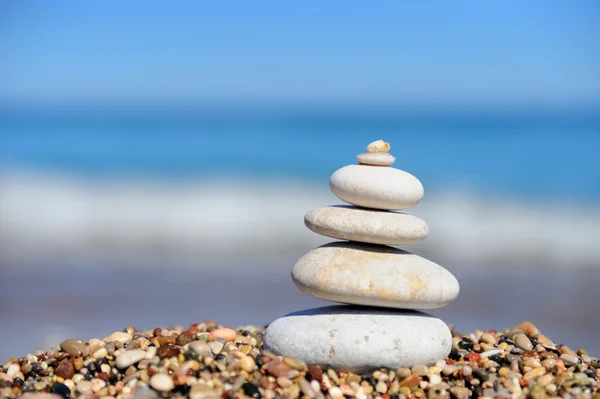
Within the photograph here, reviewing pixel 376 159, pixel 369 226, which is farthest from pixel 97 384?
pixel 376 159

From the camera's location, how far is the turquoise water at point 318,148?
2214 centimetres

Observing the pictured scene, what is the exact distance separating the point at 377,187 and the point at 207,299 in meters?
5.08

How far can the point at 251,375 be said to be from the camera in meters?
5.64

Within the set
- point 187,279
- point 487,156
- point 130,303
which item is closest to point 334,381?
point 130,303

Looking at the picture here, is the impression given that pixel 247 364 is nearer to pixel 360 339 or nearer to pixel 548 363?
pixel 360 339

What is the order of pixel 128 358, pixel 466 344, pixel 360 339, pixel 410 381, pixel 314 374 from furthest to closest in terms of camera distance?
pixel 466 344
pixel 128 358
pixel 360 339
pixel 410 381
pixel 314 374

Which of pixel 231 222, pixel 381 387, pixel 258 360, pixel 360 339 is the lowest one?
pixel 381 387

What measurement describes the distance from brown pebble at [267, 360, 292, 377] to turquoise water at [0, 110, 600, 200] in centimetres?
1438

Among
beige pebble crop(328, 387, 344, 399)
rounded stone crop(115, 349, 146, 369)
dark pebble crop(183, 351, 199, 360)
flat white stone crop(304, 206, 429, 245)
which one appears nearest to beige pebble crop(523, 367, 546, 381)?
flat white stone crop(304, 206, 429, 245)

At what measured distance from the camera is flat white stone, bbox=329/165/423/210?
617 centimetres

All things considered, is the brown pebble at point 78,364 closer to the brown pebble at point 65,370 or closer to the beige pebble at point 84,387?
the brown pebble at point 65,370

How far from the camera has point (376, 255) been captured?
6277 millimetres

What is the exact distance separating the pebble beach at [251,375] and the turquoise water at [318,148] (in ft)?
43.4

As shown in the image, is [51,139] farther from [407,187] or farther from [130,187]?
[407,187]
